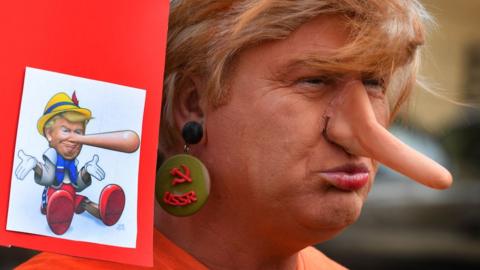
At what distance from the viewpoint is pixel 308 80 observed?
245cm

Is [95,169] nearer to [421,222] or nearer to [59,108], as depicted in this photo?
[59,108]

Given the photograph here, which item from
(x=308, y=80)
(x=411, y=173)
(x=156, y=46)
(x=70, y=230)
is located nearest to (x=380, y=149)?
(x=411, y=173)

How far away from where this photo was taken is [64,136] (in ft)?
7.17

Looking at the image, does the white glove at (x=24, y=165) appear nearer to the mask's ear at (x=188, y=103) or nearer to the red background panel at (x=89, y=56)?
the red background panel at (x=89, y=56)

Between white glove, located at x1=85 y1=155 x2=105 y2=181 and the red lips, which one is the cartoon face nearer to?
white glove, located at x1=85 y1=155 x2=105 y2=181

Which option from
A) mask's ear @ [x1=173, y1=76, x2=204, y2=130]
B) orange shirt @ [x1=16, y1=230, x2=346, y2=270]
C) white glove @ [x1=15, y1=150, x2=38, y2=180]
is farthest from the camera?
mask's ear @ [x1=173, y1=76, x2=204, y2=130]

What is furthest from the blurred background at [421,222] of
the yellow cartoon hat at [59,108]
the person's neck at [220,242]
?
the yellow cartoon hat at [59,108]

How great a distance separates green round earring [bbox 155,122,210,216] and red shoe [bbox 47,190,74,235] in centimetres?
29

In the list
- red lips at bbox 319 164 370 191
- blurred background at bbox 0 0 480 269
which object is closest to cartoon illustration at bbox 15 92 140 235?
red lips at bbox 319 164 370 191

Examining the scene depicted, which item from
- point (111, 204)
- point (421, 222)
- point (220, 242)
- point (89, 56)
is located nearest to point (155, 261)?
point (220, 242)

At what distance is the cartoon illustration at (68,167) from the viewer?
2154 mm

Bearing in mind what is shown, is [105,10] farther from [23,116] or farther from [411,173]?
[411,173]

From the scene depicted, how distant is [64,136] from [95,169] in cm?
9

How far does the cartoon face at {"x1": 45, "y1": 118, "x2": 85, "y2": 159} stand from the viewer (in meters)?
2.17
